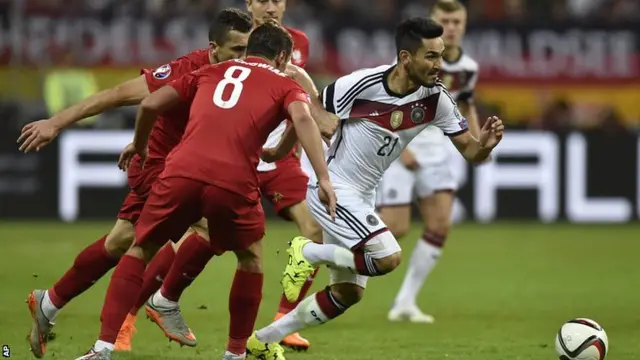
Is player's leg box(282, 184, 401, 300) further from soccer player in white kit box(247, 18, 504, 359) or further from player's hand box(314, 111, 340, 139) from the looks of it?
player's hand box(314, 111, 340, 139)

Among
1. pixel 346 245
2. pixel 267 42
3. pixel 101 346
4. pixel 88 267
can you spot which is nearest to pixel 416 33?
pixel 267 42

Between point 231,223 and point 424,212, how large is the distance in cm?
400

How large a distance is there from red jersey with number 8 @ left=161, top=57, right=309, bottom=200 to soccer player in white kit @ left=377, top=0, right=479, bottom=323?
348 centimetres

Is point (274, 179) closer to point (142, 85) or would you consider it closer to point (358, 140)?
point (358, 140)

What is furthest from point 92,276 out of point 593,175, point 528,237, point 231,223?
point 593,175

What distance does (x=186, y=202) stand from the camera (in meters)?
6.56

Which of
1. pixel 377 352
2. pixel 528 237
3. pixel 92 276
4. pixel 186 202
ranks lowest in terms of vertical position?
pixel 528 237

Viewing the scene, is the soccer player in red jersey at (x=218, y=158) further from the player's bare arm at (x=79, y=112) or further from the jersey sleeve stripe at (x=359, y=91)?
the jersey sleeve stripe at (x=359, y=91)

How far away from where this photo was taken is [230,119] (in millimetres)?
6602

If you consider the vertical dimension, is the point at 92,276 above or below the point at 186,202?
below

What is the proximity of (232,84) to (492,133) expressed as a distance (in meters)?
1.60

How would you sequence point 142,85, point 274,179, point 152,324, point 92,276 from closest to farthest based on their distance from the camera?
point 142,85
point 92,276
point 274,179
point 152,324

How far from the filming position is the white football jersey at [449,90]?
33.2ft

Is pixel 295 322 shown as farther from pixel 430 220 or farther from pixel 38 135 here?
pixel 430 220
